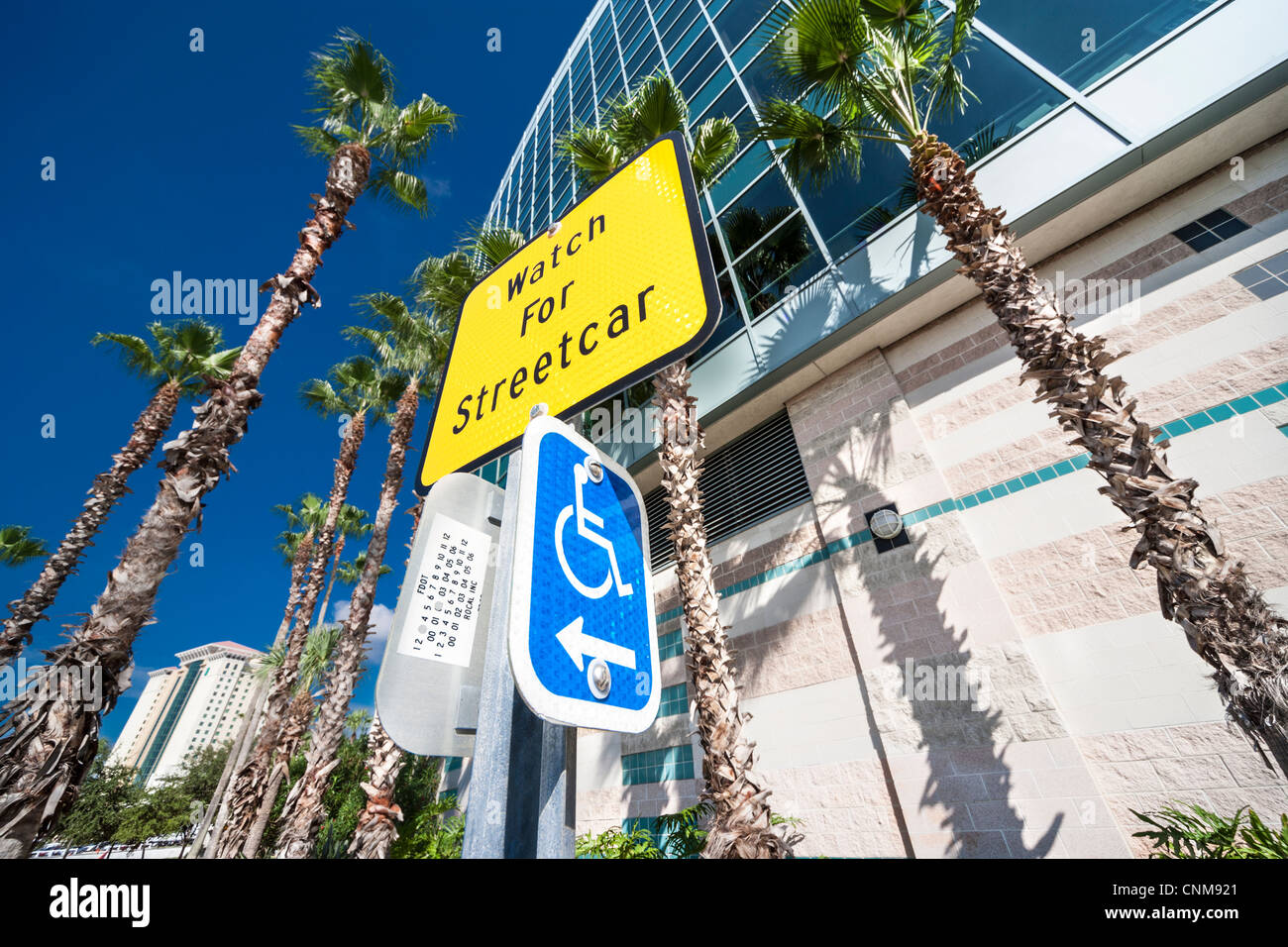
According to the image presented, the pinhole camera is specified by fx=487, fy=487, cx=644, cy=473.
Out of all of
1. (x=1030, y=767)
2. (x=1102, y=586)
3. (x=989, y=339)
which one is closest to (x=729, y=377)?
(x=989, y=339)

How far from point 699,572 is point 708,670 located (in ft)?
3.26

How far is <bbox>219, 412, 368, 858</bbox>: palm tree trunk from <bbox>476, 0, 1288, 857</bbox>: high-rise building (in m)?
6.30

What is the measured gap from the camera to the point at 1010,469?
6508mm

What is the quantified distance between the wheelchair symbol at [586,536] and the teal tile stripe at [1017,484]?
19.0 ft

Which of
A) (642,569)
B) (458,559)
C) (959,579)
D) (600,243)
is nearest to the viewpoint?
(642,569)

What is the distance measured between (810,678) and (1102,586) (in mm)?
3711

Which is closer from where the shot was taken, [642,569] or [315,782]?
[642,569]

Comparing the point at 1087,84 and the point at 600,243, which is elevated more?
the point at 1087,84

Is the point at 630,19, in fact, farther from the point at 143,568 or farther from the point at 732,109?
the point at 143,568

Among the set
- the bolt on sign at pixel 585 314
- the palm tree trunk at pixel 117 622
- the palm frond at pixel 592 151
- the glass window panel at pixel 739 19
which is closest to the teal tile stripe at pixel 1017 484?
the bolt on sign at pixel 585 314

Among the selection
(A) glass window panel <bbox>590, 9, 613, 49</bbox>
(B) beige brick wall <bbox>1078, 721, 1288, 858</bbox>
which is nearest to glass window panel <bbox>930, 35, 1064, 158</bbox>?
(B) beige brick wall <bbox>1078, 721, 1288, 858</bbox>

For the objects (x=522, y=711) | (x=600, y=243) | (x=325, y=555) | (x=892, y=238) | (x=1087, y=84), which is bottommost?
(x=522, y=711)

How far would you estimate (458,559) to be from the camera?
1.65 m

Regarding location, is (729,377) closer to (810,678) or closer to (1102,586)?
(810,678)
